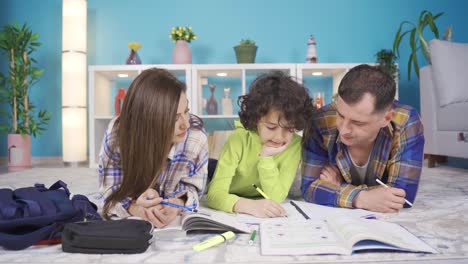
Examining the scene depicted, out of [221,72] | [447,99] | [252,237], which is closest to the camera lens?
[252,237]

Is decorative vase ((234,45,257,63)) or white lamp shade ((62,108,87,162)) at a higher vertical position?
decorative vase ((234,45,257,63))

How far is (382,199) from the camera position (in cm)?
157

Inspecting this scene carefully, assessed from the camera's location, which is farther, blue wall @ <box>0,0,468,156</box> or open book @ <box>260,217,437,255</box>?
blue wall @ <box>0,0,468,156</box>

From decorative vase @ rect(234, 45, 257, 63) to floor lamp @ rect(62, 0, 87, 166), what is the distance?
4.84 ft

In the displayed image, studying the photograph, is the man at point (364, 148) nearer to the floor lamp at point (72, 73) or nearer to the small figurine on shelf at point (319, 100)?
the small figurine on shelf at point (319, 100)

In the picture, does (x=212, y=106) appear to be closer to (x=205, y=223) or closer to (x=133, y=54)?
(x=133, y=54)

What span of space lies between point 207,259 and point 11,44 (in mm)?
3652

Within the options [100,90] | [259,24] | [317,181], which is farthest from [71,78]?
[317,181]

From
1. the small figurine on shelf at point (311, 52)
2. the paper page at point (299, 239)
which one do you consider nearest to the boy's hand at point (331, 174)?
the paper page at point (299, 239)

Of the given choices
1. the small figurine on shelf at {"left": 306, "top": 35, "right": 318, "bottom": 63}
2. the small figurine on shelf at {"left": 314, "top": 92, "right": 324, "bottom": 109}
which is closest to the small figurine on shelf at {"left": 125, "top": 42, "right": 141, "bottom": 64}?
the small figurine on shelf at {"left": 306, "top": 35, "right": 318, "bottom": 63}

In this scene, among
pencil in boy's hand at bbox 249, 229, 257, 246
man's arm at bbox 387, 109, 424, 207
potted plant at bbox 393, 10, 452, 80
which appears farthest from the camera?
potted plant at bbox 393, 10, 452, 80

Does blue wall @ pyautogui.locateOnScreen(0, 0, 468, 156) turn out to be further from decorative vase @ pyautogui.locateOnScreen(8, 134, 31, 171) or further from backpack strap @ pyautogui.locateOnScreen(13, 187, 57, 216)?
backpack strap @ pyautogui.locateOnScreen(13, 187, 57, 216)

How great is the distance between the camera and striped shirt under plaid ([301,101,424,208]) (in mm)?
1631

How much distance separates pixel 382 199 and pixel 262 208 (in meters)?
0.45
